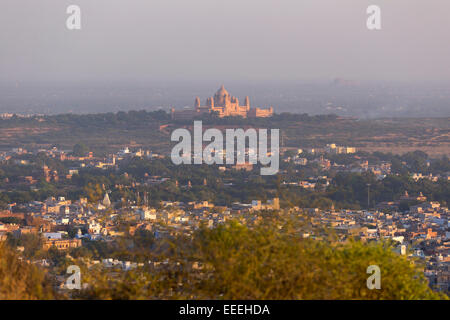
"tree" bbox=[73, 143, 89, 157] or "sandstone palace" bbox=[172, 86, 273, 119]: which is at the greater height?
"sandstone palace" bbox=[172, 86, 273, 119]

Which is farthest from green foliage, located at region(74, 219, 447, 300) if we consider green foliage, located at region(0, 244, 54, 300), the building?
the building

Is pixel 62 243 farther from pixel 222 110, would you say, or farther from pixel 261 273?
pixel 222 110

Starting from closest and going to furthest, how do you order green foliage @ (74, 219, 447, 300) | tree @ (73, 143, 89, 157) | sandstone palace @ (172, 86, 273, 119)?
green foliage @ (74, 219, 447, 300), tree @ (73, 143, 89, 157), sandstone palace @ (172, 86, 273, 119)

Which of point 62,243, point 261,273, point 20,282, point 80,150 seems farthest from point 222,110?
point 261,273

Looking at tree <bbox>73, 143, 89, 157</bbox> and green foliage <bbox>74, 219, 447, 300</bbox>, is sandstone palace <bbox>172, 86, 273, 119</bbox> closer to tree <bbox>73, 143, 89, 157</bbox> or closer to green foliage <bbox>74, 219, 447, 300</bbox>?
tree <bbox>73, 143, 89, 157</bbox>

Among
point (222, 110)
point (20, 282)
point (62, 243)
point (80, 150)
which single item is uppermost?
point (20, 282)

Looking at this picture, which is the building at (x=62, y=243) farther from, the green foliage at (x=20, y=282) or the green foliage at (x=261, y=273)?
the green foliage at (x=261, y=273)

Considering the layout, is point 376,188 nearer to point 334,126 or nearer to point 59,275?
point 59,275

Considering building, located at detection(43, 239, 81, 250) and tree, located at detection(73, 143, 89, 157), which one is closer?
building, located at detection(43, 239, 81, 250)

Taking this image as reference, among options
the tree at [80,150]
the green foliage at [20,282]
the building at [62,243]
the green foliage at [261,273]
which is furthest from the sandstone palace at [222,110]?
the green foliage at [261,273]

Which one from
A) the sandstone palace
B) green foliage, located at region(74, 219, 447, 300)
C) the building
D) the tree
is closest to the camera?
green foliage, located at region(74, 219, 447, 300)
